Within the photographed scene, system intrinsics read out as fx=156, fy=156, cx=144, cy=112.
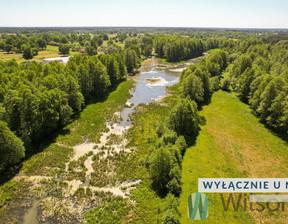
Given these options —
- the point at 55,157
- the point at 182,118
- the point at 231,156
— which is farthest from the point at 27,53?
the point at 231,156

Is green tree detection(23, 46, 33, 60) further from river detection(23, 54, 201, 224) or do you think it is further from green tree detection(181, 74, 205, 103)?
green tree detection(181, 74, 205, 103)

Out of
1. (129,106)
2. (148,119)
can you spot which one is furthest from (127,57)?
(148,119)

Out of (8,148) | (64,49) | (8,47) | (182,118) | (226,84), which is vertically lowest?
(8,148)

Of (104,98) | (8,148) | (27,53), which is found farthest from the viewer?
(27,53)

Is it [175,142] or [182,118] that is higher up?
[182,118]

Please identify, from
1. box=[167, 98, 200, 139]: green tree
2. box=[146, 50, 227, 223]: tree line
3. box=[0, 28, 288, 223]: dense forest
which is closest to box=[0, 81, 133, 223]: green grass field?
box=[0, 28, 288, 223]: dense forest

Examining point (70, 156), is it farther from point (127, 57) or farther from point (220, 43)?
point (220, 43)

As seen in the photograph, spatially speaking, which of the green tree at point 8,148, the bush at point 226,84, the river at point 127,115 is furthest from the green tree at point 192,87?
the green tree at point 8,148

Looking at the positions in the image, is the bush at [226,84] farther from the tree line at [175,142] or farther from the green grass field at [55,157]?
the green grass field at [55,157]

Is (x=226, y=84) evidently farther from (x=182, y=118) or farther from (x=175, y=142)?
(x=175, y=142)
